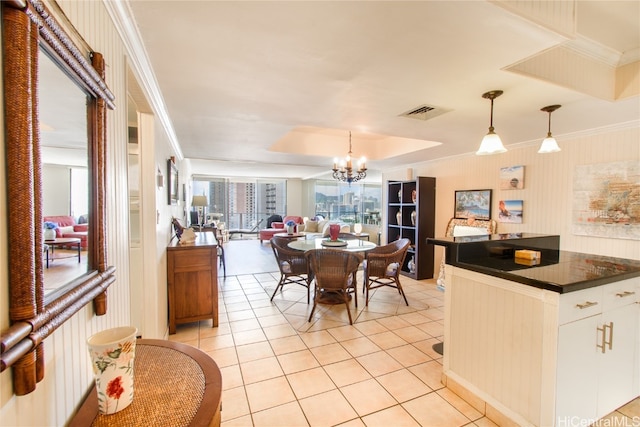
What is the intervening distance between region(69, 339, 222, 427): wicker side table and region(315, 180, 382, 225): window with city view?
9788mm

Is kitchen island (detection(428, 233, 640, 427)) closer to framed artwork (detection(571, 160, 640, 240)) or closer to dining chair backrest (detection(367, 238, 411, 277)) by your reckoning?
framed artwork (detection(571, 160, 640, 240))

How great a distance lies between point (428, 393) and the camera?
211cm

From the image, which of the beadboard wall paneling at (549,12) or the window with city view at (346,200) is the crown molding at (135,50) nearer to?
the beadboard wall paneling at (549,12)

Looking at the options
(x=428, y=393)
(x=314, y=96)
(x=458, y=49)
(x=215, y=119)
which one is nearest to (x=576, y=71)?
(x=458, y=49)

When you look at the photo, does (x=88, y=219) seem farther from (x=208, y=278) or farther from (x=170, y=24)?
(x=208, y=278)

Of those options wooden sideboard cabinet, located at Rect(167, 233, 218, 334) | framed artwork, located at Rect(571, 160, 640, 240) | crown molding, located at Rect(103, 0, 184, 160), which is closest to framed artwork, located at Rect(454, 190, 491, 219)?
framed artwork, located at Rect(571, 160, 640, 240)

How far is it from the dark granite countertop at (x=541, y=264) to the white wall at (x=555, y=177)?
919 mm

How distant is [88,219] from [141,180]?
1467 millimetres

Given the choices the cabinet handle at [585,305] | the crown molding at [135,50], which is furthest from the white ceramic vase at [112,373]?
the cabinet handle at [585,305]

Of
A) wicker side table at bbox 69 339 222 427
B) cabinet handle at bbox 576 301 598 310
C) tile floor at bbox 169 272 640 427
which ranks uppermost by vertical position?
cabinet handle at bbox 576 301 598 310

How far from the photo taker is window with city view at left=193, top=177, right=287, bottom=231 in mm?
10617

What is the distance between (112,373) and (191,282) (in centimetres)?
235

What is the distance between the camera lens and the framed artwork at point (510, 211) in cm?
391

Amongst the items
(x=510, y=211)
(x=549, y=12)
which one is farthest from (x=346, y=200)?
(x=549, y=12)
